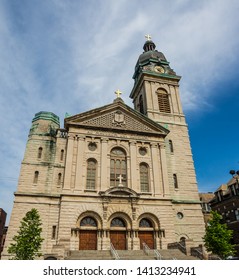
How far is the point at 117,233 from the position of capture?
2436 centimetres

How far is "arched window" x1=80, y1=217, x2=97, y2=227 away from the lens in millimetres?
23922

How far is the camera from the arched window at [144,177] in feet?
89.5

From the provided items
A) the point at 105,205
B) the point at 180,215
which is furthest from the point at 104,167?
the point at 180,215

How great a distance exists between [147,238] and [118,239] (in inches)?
121

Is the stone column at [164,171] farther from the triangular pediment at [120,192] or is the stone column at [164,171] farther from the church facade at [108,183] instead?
the triangular pediment at [120,192]

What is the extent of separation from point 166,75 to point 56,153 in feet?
69.7

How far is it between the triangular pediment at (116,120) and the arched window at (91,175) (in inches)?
164

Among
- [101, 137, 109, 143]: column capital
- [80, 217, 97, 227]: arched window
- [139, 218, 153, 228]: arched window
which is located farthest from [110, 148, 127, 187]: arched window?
[139, 218, 153, 228]: arched window

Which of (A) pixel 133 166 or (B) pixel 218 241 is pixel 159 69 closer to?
(A) pixel 133 166

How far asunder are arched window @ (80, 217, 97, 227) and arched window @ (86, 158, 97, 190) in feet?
10.2

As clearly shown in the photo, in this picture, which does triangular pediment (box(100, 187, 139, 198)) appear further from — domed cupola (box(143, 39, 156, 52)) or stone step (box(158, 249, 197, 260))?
domed cupola (box(143, 39, 156, 52))

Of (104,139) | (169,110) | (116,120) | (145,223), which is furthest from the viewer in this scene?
(169,110)

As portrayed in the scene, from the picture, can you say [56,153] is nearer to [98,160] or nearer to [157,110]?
[98,160]
